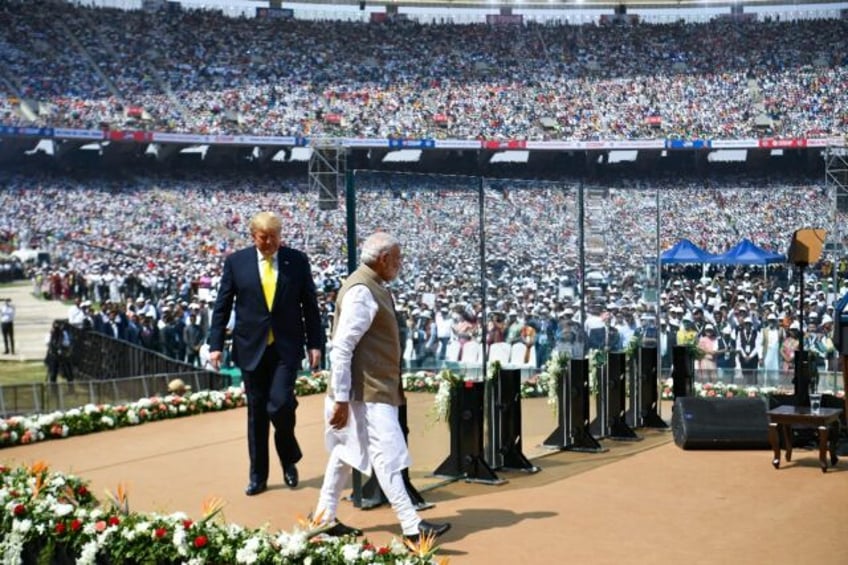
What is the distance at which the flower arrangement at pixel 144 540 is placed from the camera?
4723mm

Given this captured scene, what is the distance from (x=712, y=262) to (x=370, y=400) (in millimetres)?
19808

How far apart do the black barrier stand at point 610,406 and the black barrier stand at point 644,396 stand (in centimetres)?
47

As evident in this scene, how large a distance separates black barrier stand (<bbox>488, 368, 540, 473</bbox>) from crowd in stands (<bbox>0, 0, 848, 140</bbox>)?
108 feet

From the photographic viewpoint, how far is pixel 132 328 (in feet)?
60.8

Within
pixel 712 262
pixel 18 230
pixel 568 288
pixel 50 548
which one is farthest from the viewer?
pixel 18 230

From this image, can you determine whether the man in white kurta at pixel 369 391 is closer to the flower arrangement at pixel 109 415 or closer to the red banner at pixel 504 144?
the flower arrangement at pixel 109 415

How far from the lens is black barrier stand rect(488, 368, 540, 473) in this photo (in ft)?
25.5

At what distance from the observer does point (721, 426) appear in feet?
28.8

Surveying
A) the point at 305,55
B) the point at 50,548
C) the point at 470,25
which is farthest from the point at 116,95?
the point at 50,548

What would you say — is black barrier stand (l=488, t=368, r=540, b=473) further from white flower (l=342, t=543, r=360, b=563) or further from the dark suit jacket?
white flower (l=342, t=543, r=360, b=563)

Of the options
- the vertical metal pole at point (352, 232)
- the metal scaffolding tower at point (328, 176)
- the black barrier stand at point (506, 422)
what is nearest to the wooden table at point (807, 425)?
the black barrier stand at point (506, 422)

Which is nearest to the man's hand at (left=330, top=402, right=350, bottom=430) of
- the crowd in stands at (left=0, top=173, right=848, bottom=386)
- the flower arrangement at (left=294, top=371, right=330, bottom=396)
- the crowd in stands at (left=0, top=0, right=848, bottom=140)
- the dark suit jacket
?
the dark suit jacket

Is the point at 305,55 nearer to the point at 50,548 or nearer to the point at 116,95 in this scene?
the point at 116,95

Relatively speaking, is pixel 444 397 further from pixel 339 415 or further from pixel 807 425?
pixel 807 425
